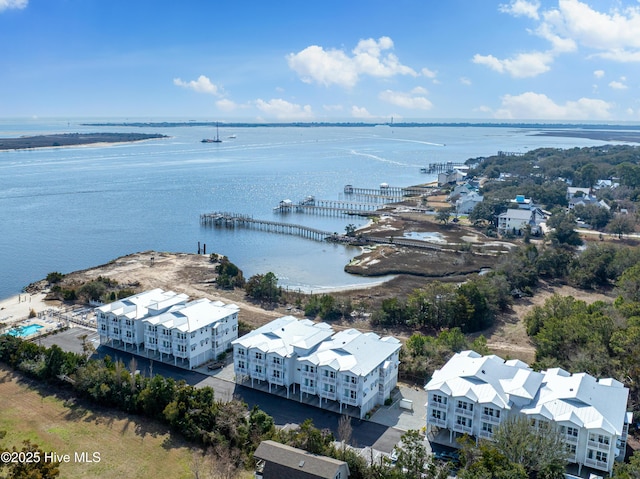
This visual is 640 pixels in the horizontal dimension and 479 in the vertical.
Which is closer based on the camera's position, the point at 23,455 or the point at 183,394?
the point at 23,455

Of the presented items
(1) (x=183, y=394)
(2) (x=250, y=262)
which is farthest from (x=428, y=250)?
(1) (x=183, y=394)

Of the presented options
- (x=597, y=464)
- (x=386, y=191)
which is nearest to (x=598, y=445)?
(x=597, y=464)

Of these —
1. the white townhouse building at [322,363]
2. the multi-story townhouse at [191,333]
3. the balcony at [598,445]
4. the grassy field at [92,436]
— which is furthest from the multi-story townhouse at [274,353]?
the balcony at [598,445]

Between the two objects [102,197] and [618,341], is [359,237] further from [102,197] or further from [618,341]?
[102,197]

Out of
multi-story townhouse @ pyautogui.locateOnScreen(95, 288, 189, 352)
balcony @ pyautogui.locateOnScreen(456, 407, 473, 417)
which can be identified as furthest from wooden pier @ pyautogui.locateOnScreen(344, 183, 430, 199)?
balcony @ pyautogui.locateOnScreen(456, 407, 473, 417)

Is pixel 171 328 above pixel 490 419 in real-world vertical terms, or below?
above

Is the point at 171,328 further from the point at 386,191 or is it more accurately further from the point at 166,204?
the point at 386,191

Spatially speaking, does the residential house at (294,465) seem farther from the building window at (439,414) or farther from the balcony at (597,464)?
the balcony at (597,464)
